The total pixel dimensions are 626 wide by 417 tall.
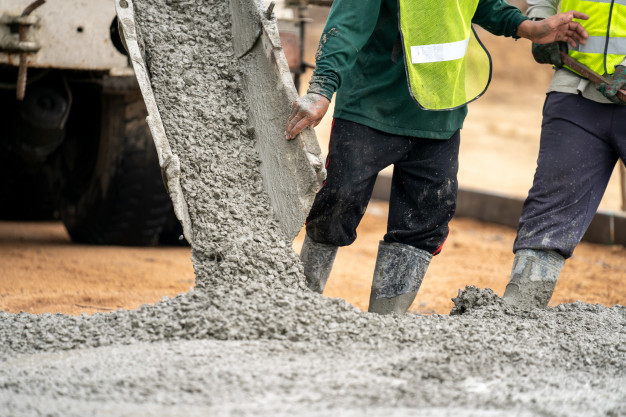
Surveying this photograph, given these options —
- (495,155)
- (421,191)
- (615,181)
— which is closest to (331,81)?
(421,191)

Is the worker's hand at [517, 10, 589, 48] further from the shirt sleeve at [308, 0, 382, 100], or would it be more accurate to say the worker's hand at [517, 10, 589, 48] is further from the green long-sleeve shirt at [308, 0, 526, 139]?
the shirt sleeve at [308, 0, 382, 100]

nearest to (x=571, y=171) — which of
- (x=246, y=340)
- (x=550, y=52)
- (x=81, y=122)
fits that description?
(x=550, y=52)

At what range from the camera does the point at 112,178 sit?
4734 millimetres

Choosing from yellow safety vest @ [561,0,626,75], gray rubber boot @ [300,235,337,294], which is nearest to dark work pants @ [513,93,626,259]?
yellow safety vest @ [561,0,626,75]

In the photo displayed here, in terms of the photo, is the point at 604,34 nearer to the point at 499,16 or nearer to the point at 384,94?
the point at 499,16

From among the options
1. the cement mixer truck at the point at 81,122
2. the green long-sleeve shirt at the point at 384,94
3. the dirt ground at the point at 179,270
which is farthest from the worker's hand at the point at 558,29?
the cement mixer truck at the point at 81,122

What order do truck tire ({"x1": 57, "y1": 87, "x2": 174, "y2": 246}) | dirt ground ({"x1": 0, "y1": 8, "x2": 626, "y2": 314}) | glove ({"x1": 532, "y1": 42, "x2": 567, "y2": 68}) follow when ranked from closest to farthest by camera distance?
glove ({"x1": 532, "y1": 42, "x2": 567, "y2": 68})
dirt ground ({"x1": 0, "y1": 8, "x2": 626, "y2": 314})
truck tire ({"x1": 57, "y1": 87, "x2": 174, "y2": 246})

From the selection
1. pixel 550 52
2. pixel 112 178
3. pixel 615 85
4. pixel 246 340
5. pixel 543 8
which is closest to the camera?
pixel 246 340

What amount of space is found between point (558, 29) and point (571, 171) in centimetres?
57

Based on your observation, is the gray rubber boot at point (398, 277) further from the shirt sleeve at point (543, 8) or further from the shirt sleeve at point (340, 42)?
the shirt sleeve at point (543, 8)

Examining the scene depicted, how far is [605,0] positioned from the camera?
10.6 feet

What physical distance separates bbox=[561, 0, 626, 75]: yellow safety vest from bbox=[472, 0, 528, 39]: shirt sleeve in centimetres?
25

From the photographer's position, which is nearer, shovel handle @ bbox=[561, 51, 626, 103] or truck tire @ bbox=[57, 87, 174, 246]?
shovel handle @ bbox=[561, 51, 626, 103]

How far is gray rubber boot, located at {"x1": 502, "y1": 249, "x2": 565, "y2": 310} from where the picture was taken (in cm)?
323
